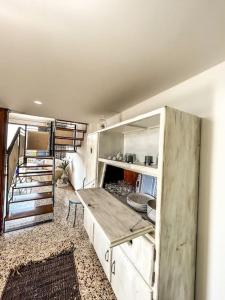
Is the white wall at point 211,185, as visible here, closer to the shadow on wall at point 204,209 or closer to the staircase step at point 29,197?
the shadow on wall at point 204,209

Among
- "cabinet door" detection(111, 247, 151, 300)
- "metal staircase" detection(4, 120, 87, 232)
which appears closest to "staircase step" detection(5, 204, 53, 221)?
"metal staircase" detection(4, 120, 87, 232)

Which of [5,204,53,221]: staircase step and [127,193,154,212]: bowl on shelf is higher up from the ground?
[127,193,154,212]: bowl on shelf

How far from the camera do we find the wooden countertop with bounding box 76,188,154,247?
0.95 meters

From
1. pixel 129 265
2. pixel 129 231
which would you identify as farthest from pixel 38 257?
pixel 129 231

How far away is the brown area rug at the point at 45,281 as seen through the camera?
4.83 ft

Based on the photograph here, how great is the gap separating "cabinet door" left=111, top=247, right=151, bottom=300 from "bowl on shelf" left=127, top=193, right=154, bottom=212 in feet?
1.31

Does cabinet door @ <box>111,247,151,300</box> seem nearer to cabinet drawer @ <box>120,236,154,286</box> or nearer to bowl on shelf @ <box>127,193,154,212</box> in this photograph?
cabinet drawer @ <box>120,236,154,286</box>

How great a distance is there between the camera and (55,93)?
5.78ft

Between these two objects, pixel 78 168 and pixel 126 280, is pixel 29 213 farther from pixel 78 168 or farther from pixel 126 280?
pixel 126 280

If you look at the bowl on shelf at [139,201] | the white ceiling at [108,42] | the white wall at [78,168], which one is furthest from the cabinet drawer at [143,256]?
the white wall at [78,168]

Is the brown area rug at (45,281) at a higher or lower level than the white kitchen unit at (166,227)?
lower

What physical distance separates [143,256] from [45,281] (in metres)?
1.30

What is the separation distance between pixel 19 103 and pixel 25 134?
0.81 meters

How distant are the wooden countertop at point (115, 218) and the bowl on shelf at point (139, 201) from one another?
0.06 m
